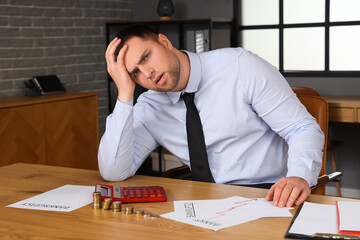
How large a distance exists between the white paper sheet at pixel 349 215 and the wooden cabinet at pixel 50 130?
2.72m

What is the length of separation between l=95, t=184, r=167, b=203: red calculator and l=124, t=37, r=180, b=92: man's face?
431 millimetres

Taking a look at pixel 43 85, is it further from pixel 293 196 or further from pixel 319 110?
pixel 293 196

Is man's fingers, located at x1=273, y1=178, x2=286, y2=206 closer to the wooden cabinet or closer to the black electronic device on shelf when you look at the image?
the wooden cabinet

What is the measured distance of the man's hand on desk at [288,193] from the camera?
1.43 metres

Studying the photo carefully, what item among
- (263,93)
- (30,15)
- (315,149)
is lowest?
(315,149)

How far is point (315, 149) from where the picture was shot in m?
1.76

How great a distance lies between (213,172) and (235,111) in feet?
0.82

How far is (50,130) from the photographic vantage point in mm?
3949

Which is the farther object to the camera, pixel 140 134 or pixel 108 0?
pixel 108 0

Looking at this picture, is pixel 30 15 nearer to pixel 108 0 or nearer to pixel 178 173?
pixel 108 0

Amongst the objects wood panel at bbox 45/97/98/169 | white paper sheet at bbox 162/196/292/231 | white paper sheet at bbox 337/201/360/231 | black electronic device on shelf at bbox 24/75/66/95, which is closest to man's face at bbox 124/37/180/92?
white paper sheet at bbox 162/196/292/231

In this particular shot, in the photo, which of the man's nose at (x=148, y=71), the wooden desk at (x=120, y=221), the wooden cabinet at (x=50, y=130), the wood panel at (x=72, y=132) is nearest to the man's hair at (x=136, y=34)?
the man's nose at (x=148, y=71)

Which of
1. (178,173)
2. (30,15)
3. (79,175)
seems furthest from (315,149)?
(30,15)

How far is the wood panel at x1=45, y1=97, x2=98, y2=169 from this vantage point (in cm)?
397
